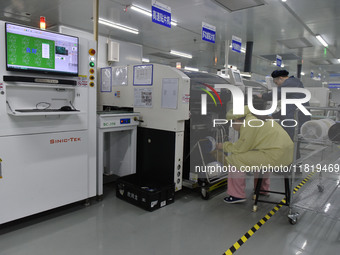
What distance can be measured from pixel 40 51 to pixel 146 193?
1.71 metres

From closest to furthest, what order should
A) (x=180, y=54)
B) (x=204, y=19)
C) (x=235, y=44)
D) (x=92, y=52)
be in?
(x=92, y=52)
(x=204, y=19)
(x=235, y=44)
(x=180, y=54)

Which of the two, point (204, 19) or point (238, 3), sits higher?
point (204, 19)

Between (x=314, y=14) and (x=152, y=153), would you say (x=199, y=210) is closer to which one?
(x=152, y=153)

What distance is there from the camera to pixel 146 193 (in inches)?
110

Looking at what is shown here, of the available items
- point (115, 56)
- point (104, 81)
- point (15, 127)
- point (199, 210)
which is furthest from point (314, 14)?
point (15, 127)

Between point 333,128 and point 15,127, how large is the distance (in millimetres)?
2827

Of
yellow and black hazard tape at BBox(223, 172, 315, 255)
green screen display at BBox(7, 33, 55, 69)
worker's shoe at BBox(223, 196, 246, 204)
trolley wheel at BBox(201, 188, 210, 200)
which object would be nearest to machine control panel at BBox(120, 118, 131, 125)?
green screen display at BBox(7, 33, 55, 69)

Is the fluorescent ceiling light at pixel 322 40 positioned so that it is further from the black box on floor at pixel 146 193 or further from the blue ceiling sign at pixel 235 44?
the black box on floor at pixel 146 193

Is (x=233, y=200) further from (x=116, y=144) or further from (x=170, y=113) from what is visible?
(x=116, y=144)

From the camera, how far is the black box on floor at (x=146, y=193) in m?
2.81

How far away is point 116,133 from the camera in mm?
3623

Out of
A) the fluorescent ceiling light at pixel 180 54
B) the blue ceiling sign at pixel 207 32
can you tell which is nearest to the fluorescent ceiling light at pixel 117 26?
the blue ceiling sign at pixel 207 32

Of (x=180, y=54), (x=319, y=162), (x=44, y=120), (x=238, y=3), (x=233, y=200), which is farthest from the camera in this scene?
(x=180, y=54)

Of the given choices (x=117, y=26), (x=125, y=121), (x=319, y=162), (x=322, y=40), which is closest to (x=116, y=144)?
(x=125, y=121)
